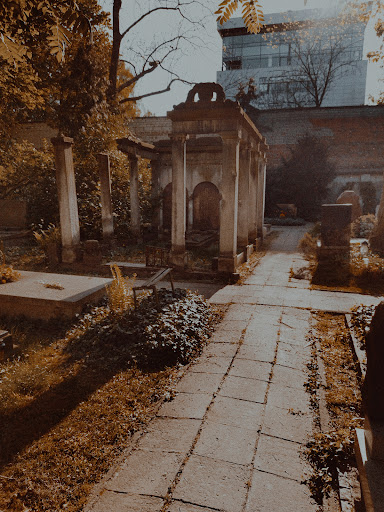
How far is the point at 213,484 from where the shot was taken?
2510 millimetres

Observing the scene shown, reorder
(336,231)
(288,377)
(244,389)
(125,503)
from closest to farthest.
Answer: (125,503), (244,389), (288,377), (336,231)

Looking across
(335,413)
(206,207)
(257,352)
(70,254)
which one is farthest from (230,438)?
(206,207)

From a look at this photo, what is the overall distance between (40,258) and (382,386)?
10200 mm

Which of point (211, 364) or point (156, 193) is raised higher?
point (156, 193)

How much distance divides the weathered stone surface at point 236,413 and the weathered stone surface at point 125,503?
1020 millimetres

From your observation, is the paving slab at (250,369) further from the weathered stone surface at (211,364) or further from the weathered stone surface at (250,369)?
the weathered stone surface at (211,364)

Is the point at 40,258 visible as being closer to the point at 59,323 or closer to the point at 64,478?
the point at 59,323

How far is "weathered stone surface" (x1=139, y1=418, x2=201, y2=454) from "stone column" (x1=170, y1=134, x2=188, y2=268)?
5.58m

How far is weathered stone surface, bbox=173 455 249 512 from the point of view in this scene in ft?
7.76

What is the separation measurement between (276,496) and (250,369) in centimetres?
183

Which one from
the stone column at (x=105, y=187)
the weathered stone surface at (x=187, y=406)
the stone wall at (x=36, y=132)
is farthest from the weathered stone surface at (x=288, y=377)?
the stone wall at (x=36, y=132)

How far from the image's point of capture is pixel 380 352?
7.30ft

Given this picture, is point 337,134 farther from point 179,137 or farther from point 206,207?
point 179,137

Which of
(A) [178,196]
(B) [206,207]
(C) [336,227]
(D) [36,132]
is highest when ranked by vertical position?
(D) [36,132]
